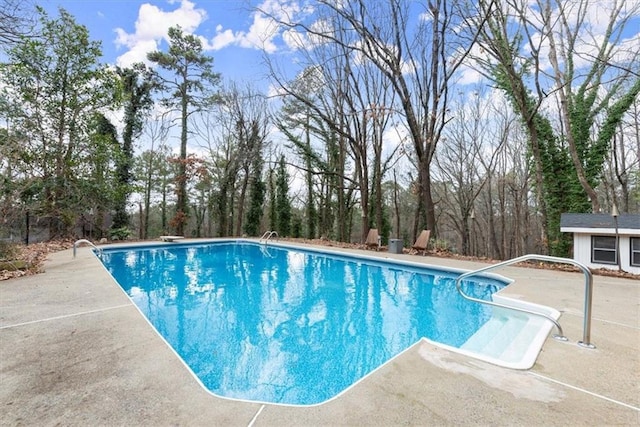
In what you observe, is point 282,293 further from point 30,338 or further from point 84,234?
point 84,234

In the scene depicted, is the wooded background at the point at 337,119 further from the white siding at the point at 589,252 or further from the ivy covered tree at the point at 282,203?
the white siding at the point at 589,252

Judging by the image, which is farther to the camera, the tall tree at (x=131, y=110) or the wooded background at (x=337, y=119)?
the tall tree at (x=131, y=110)

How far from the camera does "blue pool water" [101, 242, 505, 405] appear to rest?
9.84 ft

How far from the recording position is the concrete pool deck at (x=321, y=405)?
171 centimetres

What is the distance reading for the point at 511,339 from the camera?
3.22 meters

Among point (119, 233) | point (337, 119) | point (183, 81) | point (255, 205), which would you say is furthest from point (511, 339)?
point (183, 81)

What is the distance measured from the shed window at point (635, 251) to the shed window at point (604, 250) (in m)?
0.31

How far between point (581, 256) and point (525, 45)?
6.65 meters

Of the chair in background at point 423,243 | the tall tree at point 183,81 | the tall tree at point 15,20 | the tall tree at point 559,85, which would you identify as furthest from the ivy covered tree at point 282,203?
the tall tree at point 15,20

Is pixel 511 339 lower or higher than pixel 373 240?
lower

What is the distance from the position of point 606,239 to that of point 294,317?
8976mm

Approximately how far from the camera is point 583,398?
1914 mm

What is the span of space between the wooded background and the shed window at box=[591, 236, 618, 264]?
4.04 ft

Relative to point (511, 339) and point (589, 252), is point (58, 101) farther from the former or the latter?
point (589, 252)
